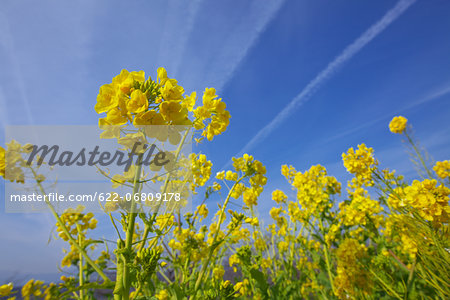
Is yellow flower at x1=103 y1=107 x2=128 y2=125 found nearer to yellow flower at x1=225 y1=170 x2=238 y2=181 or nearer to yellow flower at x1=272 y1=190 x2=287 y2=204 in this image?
yellow flower at x1=225 y1=170 x2=238 y2=181

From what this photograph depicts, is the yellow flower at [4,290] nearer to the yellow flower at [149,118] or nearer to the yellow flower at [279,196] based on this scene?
the yellow flower at [149,118]

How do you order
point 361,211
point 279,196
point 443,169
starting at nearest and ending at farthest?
1. point 361,211
2. point 443,169
3. point 279,196

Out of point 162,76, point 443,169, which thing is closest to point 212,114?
point 162,76

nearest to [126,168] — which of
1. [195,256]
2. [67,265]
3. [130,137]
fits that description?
[130,137]

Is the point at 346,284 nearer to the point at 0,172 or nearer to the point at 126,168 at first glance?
the point at 126,168

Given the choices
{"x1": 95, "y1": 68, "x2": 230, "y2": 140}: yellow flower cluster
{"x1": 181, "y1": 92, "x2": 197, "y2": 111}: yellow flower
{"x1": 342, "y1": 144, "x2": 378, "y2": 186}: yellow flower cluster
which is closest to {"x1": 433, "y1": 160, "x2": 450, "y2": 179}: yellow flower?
{"x1": 342, "y1": 144, "x2": 378, "y2": 186}: yellow flower cluster

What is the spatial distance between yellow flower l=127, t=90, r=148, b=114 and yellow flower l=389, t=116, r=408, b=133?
493 centimetres

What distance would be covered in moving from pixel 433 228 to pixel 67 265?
3.73 metres

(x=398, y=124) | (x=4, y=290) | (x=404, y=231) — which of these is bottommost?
(x=404, y=231)

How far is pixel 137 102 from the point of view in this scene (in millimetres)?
904

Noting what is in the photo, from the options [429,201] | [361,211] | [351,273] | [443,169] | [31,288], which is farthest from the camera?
[443,169]

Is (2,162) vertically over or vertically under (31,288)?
over

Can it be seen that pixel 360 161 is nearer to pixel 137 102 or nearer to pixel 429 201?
pixel 429 201

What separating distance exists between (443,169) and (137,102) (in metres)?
4.48
